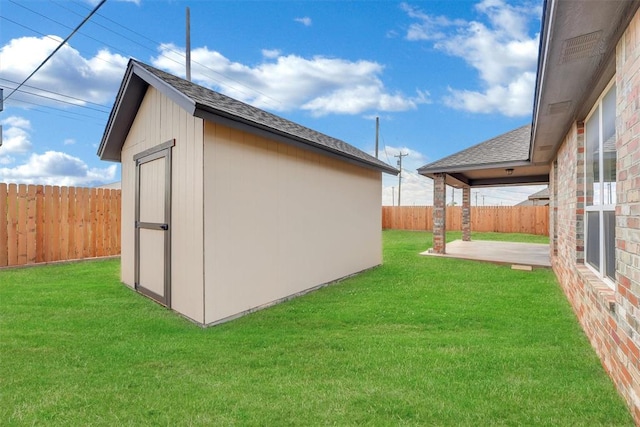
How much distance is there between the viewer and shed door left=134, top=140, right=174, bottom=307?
5.00m

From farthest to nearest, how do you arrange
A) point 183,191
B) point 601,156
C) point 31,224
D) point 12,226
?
point 31,224 → point 12,226 → point 183,191 → point 601,156

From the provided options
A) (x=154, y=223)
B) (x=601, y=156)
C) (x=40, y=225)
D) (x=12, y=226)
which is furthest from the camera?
(x=40, y=225)

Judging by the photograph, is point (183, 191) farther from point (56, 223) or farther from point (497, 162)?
point (497, 162)

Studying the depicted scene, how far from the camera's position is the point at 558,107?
14.3 ft

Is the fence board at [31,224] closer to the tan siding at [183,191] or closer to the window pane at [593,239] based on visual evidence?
the tan siding at [183,191]

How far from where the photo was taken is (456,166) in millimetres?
9977

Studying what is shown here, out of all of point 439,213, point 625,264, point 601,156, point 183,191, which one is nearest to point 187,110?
point 183,191

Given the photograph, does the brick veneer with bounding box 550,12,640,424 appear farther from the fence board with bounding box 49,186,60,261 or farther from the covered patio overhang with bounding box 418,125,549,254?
the fence board with bounding box 49,186,60,261

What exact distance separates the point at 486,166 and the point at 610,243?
6.55m

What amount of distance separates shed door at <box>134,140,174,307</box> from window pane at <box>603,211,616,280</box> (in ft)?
17.6

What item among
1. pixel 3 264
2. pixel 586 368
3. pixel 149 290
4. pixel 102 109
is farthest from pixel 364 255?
pixel 102 109

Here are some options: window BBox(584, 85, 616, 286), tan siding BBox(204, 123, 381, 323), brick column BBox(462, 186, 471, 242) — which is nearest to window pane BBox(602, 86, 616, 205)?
window BBox(584, 85, 616, 286)

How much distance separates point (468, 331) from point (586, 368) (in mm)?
1159

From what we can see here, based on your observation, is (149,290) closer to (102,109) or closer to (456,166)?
(456,166)
